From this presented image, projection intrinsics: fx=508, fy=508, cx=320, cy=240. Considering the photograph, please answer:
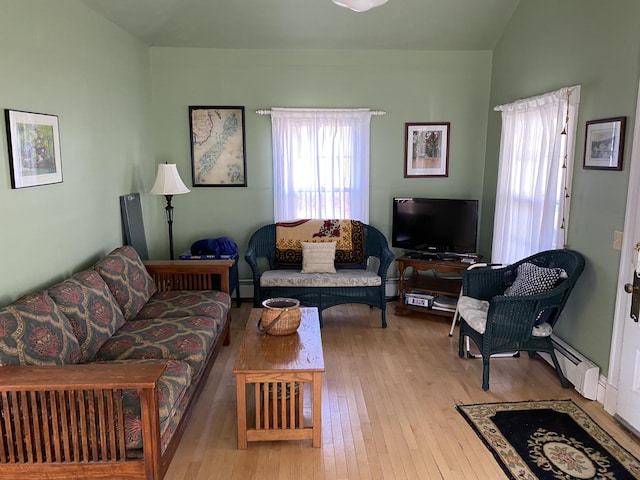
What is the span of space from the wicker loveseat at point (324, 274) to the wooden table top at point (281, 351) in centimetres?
121

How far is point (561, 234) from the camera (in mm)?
3562

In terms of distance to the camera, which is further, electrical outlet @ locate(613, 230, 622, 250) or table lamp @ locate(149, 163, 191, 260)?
table lamp @ locate(149, 163, 191, 260)

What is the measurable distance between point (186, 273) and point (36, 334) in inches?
66.9

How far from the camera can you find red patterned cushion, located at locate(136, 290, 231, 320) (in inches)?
137

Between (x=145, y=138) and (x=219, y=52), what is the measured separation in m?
1.11

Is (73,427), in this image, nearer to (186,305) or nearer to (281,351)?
(281,351)

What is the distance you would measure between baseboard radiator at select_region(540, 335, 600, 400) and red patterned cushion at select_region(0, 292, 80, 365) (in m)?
3.02

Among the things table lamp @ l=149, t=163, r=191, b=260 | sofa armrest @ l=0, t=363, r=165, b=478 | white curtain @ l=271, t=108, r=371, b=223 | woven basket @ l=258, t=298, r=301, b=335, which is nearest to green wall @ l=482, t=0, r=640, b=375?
white curtain @ l=271, t=108, r=371, b=223

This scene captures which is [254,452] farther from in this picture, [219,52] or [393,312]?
[219,52]

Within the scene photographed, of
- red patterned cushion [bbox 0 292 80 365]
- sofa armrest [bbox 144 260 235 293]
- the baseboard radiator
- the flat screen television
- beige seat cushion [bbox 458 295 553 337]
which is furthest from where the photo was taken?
the flat screen television

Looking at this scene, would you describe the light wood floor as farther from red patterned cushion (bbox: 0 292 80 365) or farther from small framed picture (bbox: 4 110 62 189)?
small framed picture (bbox: 4 110 62 189)

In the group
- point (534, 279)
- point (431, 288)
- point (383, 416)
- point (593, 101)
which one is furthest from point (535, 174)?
point (383, 416)

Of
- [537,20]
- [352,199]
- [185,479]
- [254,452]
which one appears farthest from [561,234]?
[185,479]

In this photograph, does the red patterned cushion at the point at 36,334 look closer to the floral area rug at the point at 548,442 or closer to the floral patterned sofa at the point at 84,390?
the floral patterned sofa at the point at 84,390
